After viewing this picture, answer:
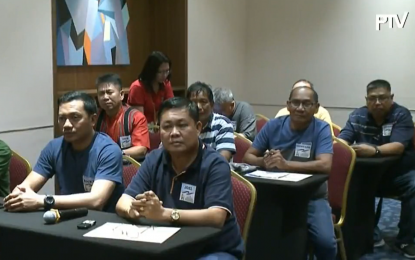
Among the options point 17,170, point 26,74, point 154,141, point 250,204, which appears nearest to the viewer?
point 250,204

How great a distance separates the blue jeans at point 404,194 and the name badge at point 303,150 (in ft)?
3.73

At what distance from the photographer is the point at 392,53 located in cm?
598

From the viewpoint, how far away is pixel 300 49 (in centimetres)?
658

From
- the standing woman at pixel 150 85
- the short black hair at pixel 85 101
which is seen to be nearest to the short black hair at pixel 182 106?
the short black hair at pixel 85 101

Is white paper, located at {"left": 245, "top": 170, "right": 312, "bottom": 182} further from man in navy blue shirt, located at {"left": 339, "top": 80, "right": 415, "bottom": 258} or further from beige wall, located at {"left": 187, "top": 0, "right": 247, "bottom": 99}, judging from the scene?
beige wall, located at {"left": 187, "top": 0, "right": 247, "bottom": 99}

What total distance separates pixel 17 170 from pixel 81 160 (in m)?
0.72

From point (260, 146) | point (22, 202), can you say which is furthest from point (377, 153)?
point (22, 202)

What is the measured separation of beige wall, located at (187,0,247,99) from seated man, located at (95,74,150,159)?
7.42 feet

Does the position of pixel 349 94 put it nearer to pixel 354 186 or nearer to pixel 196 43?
pixel 196 43

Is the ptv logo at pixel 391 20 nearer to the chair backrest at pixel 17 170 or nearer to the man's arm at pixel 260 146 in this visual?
the man's arm at pixel 260 146

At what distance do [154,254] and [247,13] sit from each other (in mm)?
5519

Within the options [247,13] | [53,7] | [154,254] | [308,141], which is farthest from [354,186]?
[247,13]

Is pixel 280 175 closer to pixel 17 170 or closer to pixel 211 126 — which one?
pixel 211 126

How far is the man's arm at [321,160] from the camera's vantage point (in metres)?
3.27
